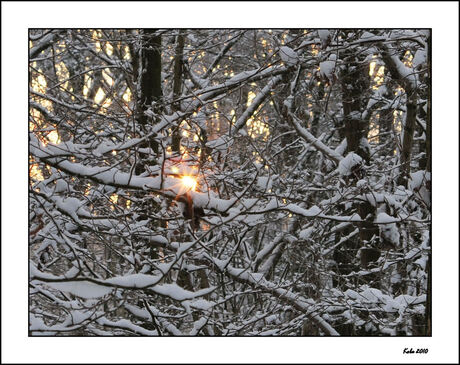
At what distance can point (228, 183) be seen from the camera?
9.35ft

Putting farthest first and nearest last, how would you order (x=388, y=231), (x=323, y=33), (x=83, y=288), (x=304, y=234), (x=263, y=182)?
(x=304, y=234)
(x=388, y=231)
(x=263, y=182)
(x=323, y=33)
(x=83, y=288)

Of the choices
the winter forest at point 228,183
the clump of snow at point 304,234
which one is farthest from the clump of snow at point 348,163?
the clump of snow at point 304,234

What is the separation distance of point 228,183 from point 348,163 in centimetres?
80

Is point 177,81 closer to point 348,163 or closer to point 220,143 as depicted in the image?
point 220,143

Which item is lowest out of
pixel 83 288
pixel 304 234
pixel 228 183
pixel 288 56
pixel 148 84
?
pixel 83 288

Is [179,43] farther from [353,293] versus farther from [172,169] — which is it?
[353,293]

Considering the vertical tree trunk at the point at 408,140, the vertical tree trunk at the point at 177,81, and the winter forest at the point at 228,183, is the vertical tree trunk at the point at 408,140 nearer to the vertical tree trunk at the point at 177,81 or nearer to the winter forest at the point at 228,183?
the winter forest at the point at 228,183

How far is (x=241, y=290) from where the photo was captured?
9.78ft

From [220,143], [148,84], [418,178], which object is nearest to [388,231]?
[418,178]

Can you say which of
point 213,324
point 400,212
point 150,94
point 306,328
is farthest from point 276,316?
point 150,94

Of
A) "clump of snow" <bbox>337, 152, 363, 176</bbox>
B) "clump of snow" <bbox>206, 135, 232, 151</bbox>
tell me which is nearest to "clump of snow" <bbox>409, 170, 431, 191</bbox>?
"clump of snow" <bbox>337, 152, 363, 176</bbox>

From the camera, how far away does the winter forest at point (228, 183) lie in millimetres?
2570

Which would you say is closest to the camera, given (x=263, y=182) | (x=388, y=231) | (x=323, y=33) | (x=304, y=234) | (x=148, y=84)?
(x=323, y=33)

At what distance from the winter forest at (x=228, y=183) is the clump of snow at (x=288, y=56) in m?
0.01
